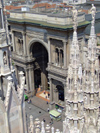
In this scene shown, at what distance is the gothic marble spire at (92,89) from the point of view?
21906mm

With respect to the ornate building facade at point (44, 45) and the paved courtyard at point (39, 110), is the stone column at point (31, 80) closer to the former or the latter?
the ornate building facade at point (44, 45)

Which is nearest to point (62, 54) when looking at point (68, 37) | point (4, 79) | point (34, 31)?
point (68, 37)

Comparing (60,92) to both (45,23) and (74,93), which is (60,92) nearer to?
(45,23)

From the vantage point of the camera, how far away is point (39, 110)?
54062 millimetres

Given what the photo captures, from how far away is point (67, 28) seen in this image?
43500mm

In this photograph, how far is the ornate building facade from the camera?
45.5 metres

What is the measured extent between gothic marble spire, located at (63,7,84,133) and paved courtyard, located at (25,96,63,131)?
30940 mm

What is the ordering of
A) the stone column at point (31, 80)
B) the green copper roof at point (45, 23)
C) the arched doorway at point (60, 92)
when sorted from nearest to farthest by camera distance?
1. the green copper roof at point (45, 23)
2. the arched doorway at point (60, 92)
3. the stone column at point (31, 80)

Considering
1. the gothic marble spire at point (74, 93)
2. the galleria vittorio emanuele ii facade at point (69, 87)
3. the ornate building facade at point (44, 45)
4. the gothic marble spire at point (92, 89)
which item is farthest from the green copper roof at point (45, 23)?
the gothic marble spire at point (74, 93)

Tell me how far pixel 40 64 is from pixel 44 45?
11.1m

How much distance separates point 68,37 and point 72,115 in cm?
2877

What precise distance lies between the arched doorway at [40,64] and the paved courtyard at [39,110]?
5.38 metres

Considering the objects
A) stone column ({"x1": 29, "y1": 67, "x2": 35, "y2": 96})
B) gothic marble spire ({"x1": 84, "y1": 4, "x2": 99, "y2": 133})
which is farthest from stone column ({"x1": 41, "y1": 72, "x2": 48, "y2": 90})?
gothic marble spire ({"x1": 84, "y1": 4, "x2": 99, "y2": 133})

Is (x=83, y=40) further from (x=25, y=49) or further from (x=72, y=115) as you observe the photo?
(x=72, y=115)
